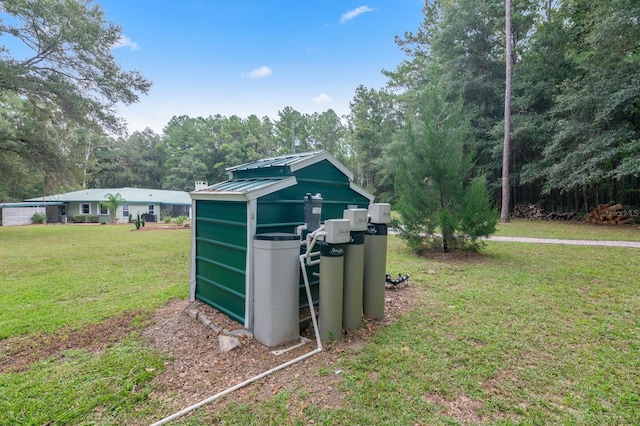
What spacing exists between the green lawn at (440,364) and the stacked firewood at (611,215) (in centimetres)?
903

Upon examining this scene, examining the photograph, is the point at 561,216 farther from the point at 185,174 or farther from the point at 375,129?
the point at 185,174

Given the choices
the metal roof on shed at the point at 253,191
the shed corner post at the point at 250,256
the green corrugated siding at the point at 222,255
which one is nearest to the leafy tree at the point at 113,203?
the green corrugated siding at the point at 222,255

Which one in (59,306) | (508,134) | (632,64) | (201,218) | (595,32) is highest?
(595,32)

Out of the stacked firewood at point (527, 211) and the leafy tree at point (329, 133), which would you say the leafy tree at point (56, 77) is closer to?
the stacked firewood at point (527, 211)

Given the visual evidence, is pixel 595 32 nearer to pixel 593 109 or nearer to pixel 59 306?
pixel 593 109

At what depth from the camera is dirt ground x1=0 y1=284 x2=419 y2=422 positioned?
198cm

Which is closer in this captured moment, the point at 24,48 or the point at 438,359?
the point at 438,359

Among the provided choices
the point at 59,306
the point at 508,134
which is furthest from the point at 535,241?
the point at 59,306

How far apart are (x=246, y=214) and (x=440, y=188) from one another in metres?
4.77

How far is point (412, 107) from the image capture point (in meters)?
18.7

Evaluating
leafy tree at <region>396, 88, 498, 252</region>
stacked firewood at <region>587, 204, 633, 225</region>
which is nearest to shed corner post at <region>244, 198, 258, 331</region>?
leafy tree at <region>396, 88, 498, 252</region>

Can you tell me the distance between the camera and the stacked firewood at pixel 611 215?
10992 mm

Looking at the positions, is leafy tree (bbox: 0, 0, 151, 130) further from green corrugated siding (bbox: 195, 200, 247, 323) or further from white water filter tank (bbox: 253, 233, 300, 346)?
white water filter tank (bbox: 253, 233, 300, 346)

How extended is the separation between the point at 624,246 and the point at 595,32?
7142 mm
